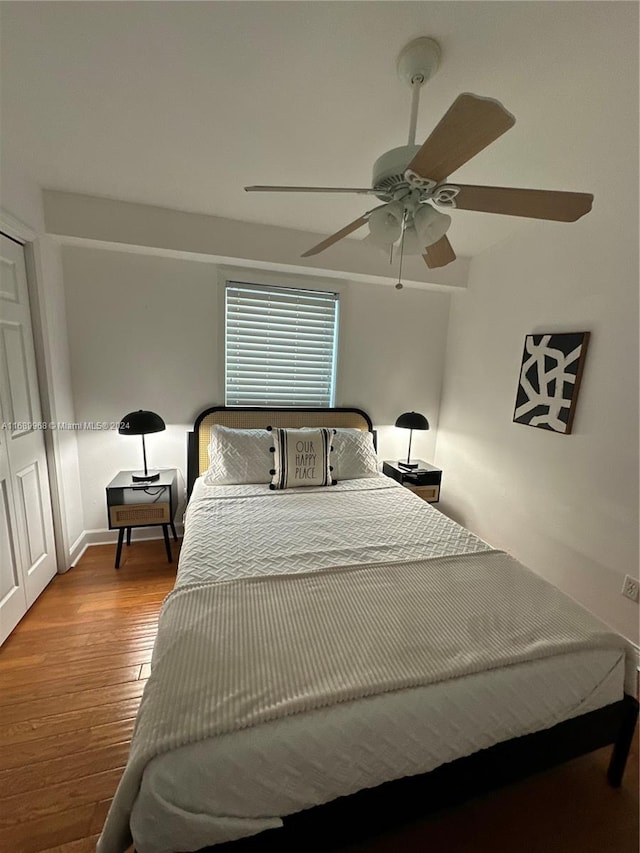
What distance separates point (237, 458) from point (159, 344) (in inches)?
43.6

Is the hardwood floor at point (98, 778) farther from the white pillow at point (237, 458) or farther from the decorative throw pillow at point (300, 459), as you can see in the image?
the decorative throw pillow at point (300, 459)

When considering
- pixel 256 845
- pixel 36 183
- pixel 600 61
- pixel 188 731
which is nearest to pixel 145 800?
pixel 188 731

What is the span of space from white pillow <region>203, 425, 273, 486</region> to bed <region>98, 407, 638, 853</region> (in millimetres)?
885

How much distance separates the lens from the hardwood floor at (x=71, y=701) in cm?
121

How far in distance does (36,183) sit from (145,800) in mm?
2978

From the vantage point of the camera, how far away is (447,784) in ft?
3.55

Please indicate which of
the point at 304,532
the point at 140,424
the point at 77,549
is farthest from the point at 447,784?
the point at 77,549

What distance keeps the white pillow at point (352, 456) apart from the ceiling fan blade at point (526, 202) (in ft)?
6.07

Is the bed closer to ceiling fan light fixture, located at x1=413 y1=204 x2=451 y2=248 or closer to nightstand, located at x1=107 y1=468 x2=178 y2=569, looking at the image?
nightstand, located at x1=107 y1=468 x2=178 y2=569

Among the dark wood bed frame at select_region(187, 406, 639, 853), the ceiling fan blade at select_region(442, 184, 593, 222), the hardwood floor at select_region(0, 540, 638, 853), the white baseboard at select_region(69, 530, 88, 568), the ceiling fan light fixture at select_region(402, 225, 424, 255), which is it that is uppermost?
the ceiling fan blade at select_region(442, 184, 593, 222)

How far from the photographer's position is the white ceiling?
3.90ft

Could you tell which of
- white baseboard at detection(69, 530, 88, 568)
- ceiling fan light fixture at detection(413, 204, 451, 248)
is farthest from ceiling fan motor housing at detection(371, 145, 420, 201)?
white baseboard at detection(69, 530, 88, 568)

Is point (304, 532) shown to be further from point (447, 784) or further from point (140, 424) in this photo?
point (140, 424)

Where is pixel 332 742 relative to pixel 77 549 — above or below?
above
